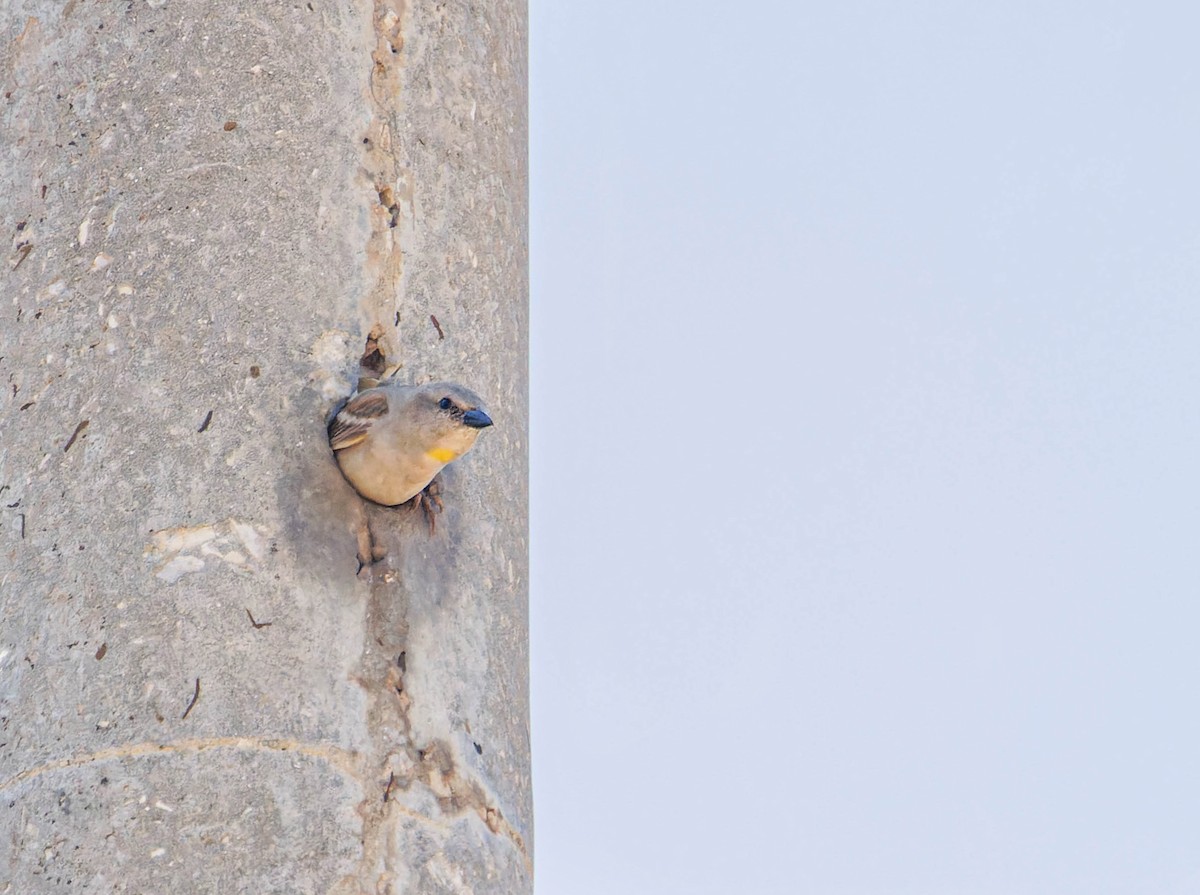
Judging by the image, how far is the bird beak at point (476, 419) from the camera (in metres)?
3.35

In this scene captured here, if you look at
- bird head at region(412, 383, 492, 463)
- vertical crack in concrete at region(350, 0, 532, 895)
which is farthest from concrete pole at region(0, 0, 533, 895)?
bird head at region(412, 383, 492, 463)

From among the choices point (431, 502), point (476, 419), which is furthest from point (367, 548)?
point (476, 419)

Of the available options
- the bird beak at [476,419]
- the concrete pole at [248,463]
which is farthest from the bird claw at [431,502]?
the bird beak at [476,419]

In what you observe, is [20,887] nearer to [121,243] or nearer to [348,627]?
[348,627]

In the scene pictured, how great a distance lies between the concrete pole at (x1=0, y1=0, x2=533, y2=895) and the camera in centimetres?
306

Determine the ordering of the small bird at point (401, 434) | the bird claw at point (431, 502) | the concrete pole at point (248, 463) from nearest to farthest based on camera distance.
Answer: the concrete pole at point (248, 463) → the small bird at point (401, 434) → the bird claw at point (431, 502)

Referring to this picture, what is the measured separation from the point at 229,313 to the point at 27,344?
1.06ft

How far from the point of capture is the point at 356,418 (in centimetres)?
333

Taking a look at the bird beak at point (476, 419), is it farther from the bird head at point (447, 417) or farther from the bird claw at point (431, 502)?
the bird claw at point (431, 502)

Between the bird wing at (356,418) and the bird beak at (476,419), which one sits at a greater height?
the bird beak at (476,419)

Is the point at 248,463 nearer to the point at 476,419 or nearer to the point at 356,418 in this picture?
the point at 356,418

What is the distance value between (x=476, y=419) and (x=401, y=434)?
0.15 m

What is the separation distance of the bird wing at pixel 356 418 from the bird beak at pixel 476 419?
0.42 ft

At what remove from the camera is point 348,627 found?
10.6ft
